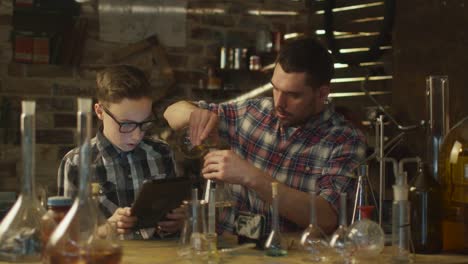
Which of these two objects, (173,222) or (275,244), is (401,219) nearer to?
(275,244)

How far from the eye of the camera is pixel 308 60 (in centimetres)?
294

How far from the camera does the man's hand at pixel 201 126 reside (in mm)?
2568

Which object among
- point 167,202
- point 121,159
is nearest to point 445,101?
point 167,202

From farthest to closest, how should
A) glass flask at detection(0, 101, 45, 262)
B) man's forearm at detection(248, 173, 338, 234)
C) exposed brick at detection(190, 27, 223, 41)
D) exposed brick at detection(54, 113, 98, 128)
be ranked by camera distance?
exposed brick at detection(190, 27, 223, 41), exposed brick at detection(54, 113, 98, 128), man's forearm at detection(248, 173, 338, 234), glass flask at detection(0, 101, 45, 262)

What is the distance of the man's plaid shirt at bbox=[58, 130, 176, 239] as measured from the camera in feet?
9.17

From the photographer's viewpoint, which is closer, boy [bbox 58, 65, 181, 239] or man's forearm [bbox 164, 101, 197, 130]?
boy [bbox 58, 65, 181, 239]

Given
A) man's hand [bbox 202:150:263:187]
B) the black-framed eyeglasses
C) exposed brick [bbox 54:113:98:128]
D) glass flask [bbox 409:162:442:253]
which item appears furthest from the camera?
exposed brick [bbox 54:113:98:128]

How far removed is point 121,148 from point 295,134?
2.25 feet

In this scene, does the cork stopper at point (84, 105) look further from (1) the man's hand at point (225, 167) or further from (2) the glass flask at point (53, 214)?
(1) the man's hand at point (225, 167)

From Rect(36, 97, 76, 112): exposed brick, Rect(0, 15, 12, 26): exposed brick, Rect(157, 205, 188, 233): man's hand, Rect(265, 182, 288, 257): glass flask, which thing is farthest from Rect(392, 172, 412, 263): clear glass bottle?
Rect(0, 15, 12, 26): exposed brick

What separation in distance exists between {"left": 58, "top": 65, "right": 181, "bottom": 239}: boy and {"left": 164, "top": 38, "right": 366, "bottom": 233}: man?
0.58ft

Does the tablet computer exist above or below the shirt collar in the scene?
below

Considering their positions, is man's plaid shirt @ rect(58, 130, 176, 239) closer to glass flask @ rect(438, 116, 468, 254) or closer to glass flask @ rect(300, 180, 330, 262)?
glass flask @ rect(300, 180, 330, 262)

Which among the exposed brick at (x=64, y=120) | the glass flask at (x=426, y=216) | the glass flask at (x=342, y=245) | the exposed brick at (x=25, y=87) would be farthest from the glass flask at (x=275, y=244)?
the exposed brick at (x=25, y=87)
